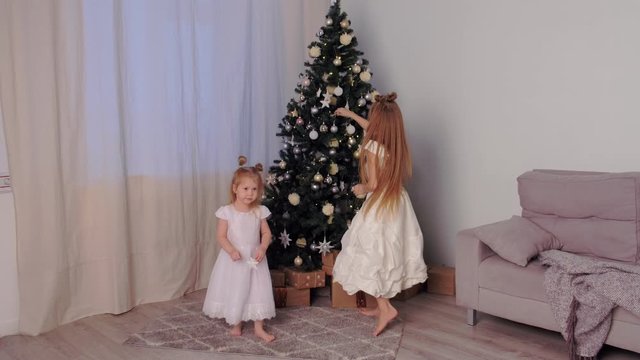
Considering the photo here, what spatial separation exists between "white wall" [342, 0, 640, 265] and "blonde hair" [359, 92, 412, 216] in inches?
45.6

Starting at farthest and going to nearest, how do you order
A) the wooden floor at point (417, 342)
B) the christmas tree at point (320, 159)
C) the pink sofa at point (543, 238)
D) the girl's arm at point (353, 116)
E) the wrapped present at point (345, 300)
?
the christmas tree at point (320, 159)
the wrapped present at point (345, 300)
the girl's arm at point (353, 116)
the pink sofa at point (543, 238)
the wooden floor at point (417, 342)

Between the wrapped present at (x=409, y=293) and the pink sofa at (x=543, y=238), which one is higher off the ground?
the pink sofa at (x=543, y=238)

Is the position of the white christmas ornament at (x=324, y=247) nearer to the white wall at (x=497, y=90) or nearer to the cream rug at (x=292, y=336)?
the cream rug at (x=292, y=336)

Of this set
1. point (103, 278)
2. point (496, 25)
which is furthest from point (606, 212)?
point (103, 278)

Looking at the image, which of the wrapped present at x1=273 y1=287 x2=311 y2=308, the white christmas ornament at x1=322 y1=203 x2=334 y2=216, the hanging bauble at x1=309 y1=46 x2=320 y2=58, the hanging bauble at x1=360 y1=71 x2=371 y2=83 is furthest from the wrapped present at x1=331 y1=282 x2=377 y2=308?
the hanging bauble at x1=309 y1=46 x2=320 y2=58

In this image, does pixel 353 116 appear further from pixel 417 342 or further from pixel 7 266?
pixel 7 266

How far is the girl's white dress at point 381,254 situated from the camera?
3.16 metres

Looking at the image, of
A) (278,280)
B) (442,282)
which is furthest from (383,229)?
(442,282)

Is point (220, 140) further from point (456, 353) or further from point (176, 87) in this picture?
point (456, 353)

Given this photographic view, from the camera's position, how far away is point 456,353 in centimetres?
295

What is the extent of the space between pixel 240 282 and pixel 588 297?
1851 millimetres

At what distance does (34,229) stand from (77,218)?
0.27m

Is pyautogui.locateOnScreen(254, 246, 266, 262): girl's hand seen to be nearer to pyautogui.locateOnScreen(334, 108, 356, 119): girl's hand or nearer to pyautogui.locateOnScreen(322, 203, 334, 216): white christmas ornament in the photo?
pyautogui.locateOnScreen(322, 203, 334, 216): white christmas ornament

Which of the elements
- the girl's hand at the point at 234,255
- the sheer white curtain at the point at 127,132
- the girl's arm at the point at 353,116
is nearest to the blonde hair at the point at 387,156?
the girl's arm at the point at 353,116
